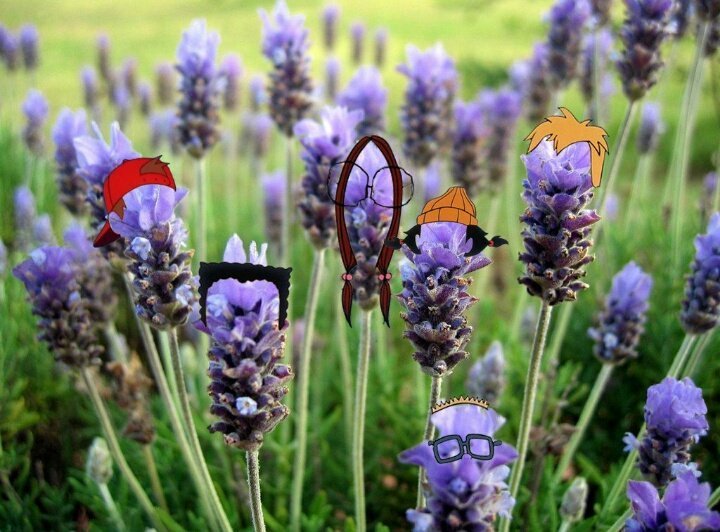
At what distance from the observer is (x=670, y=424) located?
0.75 meters

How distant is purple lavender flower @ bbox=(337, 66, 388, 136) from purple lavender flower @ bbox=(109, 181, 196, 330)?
32.0 inches

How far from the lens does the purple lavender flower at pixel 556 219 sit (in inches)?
27.1

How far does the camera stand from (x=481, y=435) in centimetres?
55

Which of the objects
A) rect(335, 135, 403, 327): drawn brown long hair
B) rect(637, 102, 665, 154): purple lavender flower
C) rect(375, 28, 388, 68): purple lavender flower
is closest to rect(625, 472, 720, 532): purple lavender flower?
rect(335, 135, 403, 327): drawn brown long hair

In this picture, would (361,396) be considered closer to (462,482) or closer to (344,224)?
(344,224)

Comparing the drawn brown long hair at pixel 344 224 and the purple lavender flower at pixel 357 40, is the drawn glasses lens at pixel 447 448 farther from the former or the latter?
the purple lavender flower at pixel 357 40

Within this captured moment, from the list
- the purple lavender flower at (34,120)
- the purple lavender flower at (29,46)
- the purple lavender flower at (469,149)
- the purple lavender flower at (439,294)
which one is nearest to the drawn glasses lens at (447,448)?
the purple lavender flower at (439,294)

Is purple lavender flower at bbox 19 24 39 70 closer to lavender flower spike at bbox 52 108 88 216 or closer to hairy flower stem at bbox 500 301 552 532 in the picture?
lavender flower spike at bbox 52 108 88 216

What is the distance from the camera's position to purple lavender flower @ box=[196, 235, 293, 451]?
612mm

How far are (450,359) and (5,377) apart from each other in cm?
131

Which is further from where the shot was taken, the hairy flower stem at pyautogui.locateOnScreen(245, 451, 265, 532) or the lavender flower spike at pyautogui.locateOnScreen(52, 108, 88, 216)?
the lavender flower spike at pyautogui.locateOnScreen(52, 108, 88, 216)

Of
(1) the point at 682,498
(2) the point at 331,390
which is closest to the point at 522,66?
(2) the point at 331,390

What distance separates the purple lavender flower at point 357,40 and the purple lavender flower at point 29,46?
1200mm

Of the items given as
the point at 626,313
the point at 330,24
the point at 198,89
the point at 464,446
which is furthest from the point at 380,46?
the point at 464,446
